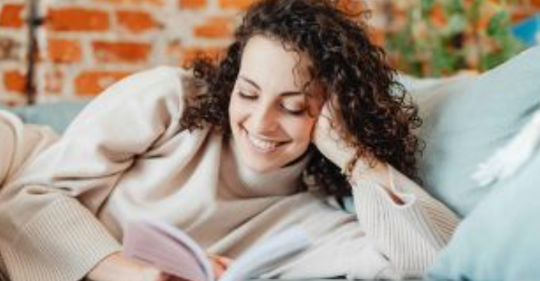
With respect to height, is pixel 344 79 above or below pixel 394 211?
above

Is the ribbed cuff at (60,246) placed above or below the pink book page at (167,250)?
below

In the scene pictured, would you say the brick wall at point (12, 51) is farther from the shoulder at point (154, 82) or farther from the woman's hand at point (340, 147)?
the woman's hand at point (340, 147)

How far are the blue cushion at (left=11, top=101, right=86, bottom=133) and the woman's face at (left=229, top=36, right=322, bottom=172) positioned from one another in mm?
470

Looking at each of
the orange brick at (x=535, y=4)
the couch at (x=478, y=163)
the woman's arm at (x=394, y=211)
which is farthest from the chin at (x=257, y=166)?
the orange brick at (x=535, y=4)

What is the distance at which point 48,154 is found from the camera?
1.37 metres

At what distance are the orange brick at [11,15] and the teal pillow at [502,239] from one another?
141cm

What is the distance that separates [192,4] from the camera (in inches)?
89.7

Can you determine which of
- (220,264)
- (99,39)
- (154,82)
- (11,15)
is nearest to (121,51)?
(99,39)

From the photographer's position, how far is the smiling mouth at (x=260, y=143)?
4.40 ft

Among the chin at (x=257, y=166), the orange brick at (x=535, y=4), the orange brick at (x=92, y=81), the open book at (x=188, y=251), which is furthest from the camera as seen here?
the orange brick at (x=535, y=4)

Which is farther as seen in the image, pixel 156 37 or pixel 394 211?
pixel 156 37

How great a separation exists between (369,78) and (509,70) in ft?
0.79

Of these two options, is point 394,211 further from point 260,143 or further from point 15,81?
point 15,81

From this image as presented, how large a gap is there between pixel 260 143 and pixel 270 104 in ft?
0.26
